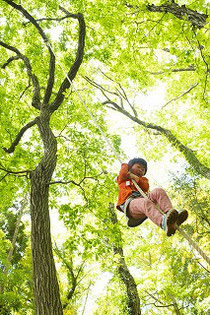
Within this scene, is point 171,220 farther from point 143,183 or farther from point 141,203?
point 143,183

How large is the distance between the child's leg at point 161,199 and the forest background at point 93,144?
90 centimetres

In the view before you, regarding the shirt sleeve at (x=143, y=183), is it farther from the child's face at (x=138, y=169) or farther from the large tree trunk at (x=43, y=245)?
the large tree trunk at (x=43, y=245)

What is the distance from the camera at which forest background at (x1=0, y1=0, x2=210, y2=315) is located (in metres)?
4.44

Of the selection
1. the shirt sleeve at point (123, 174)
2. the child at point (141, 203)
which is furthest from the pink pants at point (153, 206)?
the shirt sleeve at point (123, 174)

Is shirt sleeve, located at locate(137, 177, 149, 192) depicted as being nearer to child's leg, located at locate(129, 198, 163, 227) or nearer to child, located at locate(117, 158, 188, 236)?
child, located at locate(117, 158, 188, 236)

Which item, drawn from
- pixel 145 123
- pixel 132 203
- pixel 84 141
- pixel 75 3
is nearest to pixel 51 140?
pixel 84 141

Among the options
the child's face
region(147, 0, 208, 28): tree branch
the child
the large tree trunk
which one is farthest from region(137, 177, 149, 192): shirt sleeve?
region(147, 0, 208, 28): tree branch

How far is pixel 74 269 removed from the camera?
12.4m

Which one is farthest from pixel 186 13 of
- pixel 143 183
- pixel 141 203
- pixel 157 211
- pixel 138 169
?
pixel 157 211

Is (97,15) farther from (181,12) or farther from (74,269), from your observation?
(74,269)

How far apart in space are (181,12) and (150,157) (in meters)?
7.40

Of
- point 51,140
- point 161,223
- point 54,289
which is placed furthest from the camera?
point 51,140

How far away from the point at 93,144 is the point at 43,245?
316 centimetres

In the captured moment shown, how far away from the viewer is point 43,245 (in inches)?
138
